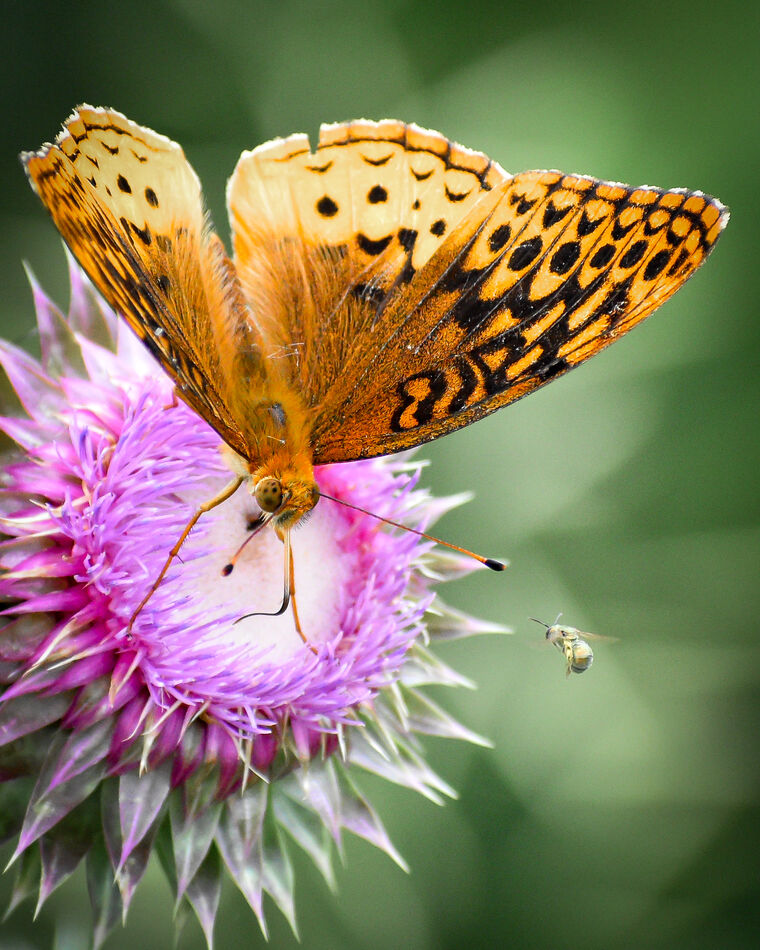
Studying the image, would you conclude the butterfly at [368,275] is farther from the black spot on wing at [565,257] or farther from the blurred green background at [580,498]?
the blurred green background at [580,498]

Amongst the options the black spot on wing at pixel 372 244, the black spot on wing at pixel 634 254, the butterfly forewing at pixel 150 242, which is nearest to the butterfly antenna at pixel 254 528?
the butterfly forewing at pixel 150 242

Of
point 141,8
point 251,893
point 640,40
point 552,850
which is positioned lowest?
point 251,893

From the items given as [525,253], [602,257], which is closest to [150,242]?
[525,253]

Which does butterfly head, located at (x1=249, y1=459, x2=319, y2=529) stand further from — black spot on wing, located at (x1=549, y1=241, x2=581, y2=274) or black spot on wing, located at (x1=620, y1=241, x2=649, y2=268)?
black spot on wing, located at (x1=620, y1=241, x2=649, y2=268)

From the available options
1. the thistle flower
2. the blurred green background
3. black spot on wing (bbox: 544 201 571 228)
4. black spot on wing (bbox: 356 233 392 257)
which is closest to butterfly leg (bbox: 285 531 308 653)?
the thistle flower

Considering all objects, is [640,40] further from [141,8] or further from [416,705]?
[416,705]

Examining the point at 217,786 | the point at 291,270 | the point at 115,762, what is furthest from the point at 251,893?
the point at 291,270
